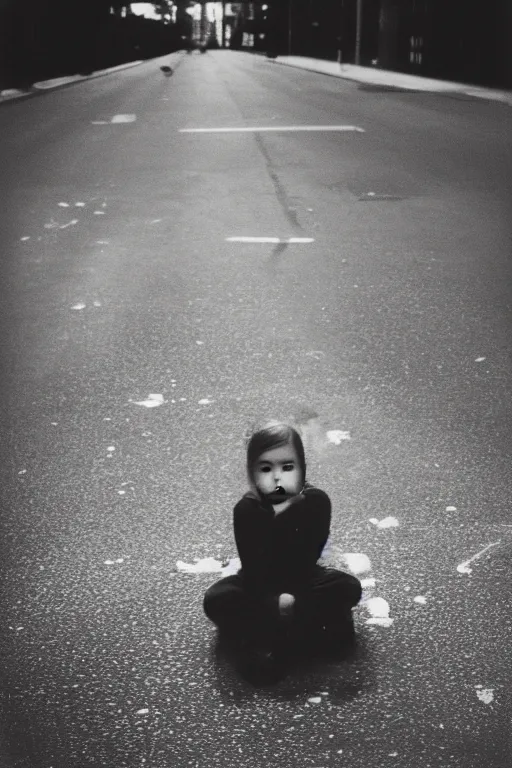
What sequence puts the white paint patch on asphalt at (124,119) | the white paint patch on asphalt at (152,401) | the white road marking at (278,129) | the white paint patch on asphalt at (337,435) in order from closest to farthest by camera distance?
the white paint patch on asphalt at (337,435) → the white paint patch on asphalt at (152,401) → the white road marking at (278,129) → the white paint patch on asphalt at (124,119)

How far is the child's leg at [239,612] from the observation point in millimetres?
2670

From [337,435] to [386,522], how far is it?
0.86 m

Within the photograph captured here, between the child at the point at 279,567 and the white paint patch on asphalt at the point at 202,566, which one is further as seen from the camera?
the white paint patch on asphalt at the point at 202,566

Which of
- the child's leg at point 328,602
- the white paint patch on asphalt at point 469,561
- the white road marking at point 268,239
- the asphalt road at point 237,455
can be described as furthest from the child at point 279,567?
the white road marking at point 268,239

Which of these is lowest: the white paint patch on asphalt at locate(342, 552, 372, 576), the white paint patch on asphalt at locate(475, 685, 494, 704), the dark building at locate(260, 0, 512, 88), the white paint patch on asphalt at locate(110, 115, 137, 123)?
the white paint patch on asphalt at locate(475, 685, 494, 704)

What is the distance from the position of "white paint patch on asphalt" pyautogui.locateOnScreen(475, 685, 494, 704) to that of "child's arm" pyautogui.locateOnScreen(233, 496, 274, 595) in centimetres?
64

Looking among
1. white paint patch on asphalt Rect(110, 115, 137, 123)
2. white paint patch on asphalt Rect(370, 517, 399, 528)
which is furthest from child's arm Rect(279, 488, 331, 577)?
white paint patch on asphalt Rect(110, 115, 137, 123)

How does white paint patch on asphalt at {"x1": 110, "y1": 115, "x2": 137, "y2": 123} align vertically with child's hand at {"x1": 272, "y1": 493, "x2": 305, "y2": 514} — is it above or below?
above

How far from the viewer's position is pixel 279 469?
264 cm

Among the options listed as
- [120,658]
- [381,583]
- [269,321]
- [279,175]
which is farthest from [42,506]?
[279,175]

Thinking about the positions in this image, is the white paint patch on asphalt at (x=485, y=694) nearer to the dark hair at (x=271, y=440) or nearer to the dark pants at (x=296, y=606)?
the dark pants at (x=296, y=606)

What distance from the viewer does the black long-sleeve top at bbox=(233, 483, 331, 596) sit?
2676mm

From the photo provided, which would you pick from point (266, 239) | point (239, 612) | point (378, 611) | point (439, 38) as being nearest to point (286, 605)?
point (239, 612)

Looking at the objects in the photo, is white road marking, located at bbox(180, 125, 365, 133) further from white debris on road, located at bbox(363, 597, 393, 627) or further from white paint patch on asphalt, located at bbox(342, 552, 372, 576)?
white debris on road, located at bbox(363, 597, 393, 627)
